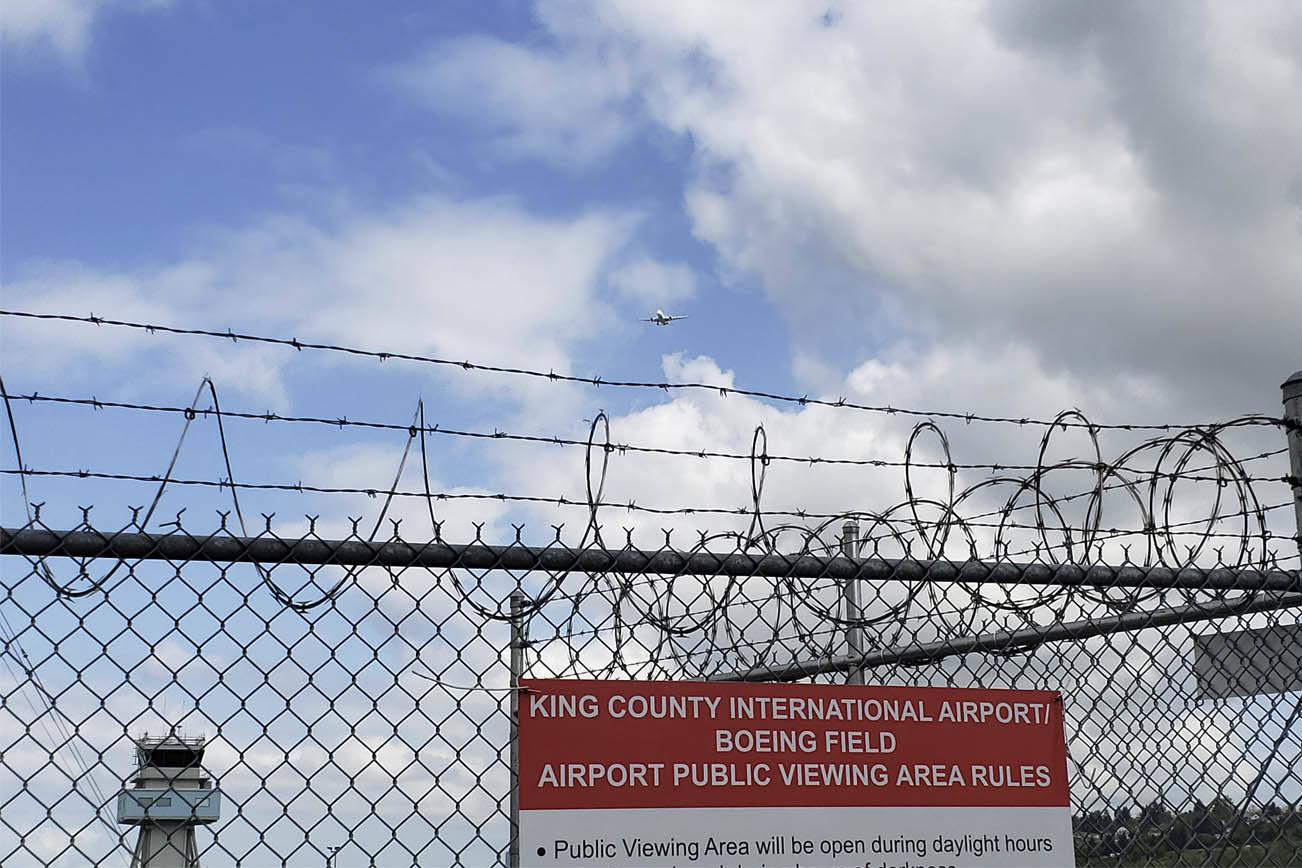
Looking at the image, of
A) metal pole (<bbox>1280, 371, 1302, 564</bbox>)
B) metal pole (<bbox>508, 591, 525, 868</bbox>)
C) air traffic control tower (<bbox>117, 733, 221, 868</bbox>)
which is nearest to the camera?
air traffic control tower (<bbox>117, 733, 221, 868</bbox>)

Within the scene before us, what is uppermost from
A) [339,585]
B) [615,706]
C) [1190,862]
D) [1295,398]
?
[1295,398]

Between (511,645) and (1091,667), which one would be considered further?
(1091,667)

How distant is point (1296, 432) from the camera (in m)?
5.38

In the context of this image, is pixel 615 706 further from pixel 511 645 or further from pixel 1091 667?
pixel 1091 667

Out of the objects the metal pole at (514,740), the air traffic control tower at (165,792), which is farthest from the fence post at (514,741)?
the air traffic control tower at (165,792)

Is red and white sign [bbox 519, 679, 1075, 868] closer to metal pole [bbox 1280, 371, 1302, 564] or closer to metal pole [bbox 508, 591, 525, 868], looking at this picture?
metal pole [bbox 508, 591, 525, 868]

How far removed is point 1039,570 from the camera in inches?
175

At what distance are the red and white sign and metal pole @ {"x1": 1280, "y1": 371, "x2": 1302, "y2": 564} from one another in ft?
5.84

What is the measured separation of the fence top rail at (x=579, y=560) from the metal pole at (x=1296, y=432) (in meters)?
0.59

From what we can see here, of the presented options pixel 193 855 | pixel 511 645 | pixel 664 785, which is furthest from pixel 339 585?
pixel 664 785

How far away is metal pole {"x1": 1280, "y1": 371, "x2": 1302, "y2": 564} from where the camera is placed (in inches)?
205

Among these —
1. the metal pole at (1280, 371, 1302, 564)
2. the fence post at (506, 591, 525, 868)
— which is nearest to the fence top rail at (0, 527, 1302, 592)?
the fence post at (506, 591, 525, 868)

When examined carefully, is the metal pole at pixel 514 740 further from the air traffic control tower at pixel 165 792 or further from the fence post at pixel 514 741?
the air traffic control tower at pixel 165 792

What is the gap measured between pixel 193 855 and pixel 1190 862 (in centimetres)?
381
